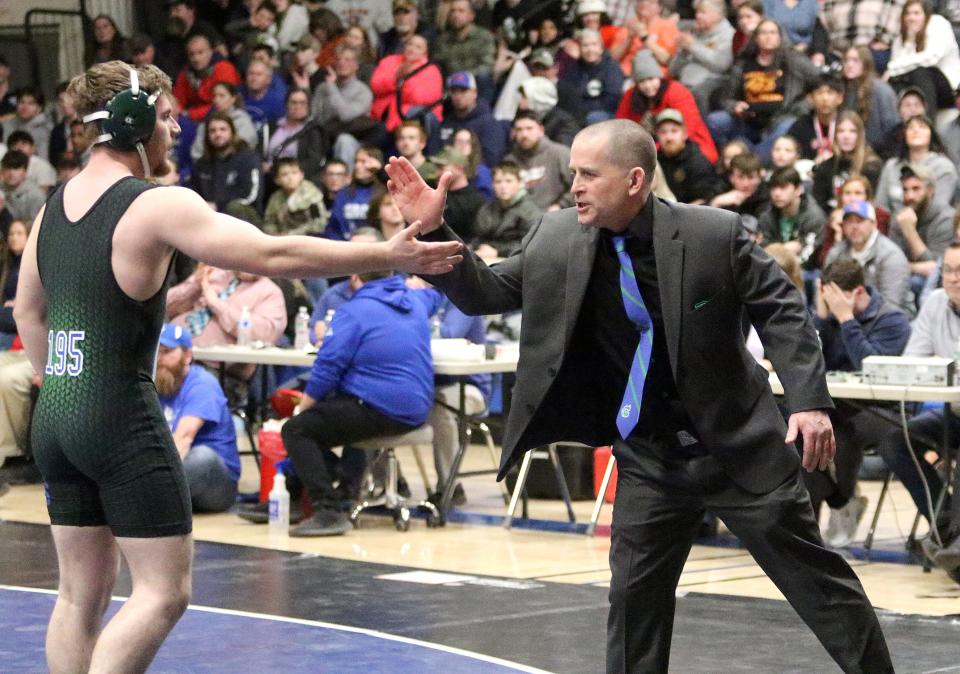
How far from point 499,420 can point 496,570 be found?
292 centimetres

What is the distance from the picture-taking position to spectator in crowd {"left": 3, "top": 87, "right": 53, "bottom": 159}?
647 inches

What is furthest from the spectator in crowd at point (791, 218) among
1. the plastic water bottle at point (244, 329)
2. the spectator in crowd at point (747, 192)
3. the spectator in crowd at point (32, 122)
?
the spectator in crowd at point (32, 122)

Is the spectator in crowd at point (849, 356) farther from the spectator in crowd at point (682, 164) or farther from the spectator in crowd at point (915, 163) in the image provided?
the spectator in crowd at point (682, 164)

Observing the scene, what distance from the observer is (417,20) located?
50.7 ft

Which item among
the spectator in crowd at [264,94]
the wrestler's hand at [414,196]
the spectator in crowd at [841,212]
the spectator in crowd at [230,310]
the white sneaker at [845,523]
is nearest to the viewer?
the wrestler's hand at [414,196]

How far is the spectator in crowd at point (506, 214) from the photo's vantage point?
38.3 feet

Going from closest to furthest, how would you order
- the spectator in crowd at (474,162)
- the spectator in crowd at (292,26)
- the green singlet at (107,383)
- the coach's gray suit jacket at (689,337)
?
the green singlet at (107,383) < the coach's gray suit jacket at (689,337) < the spectator in crowd at (474,162) < the spectator in crowd at (292,26)

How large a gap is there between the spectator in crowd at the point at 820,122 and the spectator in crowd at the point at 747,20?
94cm

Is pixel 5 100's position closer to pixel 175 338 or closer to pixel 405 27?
pixel 405 27

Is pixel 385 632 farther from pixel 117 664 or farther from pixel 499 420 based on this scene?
pixel 499 420

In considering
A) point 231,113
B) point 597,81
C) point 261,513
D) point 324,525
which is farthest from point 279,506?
point 231,113

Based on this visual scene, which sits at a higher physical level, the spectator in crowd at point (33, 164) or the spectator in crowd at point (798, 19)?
the spectator in crowd at point (798, 19)

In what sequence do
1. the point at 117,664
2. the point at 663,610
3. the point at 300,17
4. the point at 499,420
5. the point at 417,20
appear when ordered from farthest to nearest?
the point at 300,17 < the point at 417,20 < the point at 499,420 < the point at 663,610 < the point at 117,664

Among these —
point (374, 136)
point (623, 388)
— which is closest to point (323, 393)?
point (623, 388)
